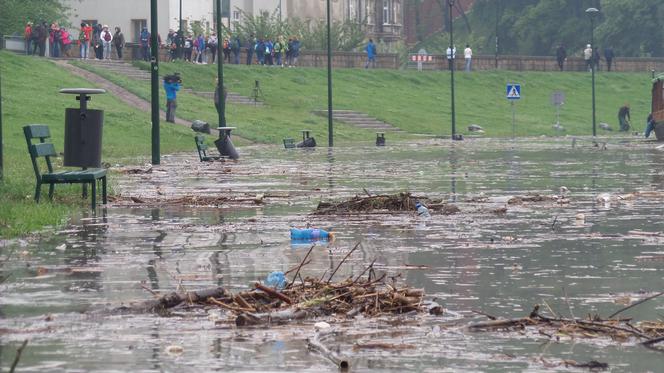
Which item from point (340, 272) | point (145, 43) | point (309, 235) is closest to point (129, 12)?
point (145, 43)

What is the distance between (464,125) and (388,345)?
6667 centimetres

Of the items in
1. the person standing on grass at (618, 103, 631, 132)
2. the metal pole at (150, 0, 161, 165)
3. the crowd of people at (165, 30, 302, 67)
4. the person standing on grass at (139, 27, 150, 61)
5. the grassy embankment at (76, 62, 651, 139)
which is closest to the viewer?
the metal pole at (150, 0, 161, 165)

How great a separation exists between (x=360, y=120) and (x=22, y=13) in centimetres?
2006

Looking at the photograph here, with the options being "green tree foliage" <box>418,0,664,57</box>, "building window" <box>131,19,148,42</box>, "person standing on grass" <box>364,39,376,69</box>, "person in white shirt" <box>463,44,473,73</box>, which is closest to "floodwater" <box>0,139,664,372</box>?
"person standing on grass" <box>364,39,376,69</box>

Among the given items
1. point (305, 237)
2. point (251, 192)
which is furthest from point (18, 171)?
point (305, 237)

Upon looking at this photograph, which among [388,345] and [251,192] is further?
[251,192]

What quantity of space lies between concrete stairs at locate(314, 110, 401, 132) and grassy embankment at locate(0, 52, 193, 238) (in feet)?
37.9

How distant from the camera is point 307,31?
319ft

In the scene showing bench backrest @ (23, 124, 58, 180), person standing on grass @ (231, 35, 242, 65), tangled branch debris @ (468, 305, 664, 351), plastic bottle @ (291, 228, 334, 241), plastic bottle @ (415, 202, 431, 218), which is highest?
person standing on grass @ (231, 35, 242, 65)

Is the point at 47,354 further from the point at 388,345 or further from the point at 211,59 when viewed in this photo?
the point at 211,59

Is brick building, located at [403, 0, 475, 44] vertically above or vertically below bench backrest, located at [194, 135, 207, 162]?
above

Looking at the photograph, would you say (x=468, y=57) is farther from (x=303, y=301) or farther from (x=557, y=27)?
(x=303, y=301)

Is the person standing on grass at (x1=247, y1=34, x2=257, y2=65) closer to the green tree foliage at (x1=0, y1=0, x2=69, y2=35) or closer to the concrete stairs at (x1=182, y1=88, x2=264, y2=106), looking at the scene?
the green tree foliage at (x1=0, y1=0, x2=69, y2=35)

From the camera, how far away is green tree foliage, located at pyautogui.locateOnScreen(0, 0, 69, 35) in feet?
264
